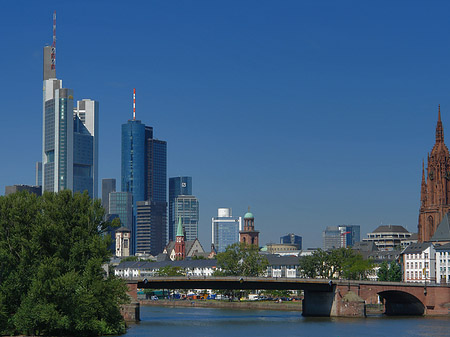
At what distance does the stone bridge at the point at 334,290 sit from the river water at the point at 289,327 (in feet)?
17.6

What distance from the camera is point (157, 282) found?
6117 inches

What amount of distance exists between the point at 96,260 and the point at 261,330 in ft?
112

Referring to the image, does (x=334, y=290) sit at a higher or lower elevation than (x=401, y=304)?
higher

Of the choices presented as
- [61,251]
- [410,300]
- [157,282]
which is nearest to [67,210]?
[61,251]

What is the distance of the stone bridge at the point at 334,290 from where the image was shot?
15512 centimetres

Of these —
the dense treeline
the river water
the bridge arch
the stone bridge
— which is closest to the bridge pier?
the stone bridge

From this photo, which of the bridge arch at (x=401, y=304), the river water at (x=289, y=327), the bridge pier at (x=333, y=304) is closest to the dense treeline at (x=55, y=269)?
the river water at (x=289, y=327)

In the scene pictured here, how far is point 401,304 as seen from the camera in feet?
561

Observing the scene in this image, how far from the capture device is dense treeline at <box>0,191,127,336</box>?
95688mm

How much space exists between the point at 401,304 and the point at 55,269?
301 feet

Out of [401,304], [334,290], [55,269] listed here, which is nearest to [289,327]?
[334,290]

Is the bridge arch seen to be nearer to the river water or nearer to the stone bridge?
the stone bridge

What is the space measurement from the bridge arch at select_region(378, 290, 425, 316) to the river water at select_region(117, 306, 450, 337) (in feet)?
29.9

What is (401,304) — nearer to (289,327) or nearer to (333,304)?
(333,304)
